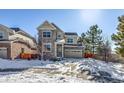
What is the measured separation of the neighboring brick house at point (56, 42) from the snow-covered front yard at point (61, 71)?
0.13 meters

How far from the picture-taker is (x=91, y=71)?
7.03 m

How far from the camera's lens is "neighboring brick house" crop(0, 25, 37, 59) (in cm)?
721

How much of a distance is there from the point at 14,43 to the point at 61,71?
930 mm

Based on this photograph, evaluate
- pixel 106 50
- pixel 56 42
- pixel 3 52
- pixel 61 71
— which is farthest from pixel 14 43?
pixel 106 50

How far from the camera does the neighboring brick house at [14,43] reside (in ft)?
23.7

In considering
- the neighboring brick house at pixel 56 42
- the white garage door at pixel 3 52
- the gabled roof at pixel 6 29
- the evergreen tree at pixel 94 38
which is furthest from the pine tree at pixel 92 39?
the white garage door at pixel 3 52

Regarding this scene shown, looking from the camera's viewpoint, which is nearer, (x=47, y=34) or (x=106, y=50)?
(x=106, y=50)

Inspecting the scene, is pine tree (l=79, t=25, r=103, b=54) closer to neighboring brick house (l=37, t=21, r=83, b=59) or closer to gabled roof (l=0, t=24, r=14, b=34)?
neighboring brick house (l=37, t=21, r=83, b=59)

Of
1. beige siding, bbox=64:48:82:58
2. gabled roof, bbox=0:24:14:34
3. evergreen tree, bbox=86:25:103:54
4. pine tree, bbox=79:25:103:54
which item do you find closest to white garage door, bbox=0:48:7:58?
gabled roof, bbox=0:24:14:34

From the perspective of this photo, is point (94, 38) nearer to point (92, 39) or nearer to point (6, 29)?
point (92, 39)

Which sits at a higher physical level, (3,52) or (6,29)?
(6,29)

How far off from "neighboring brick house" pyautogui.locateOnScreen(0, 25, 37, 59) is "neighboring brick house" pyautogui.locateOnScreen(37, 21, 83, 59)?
17 centimetres

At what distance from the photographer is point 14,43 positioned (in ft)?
24.1
